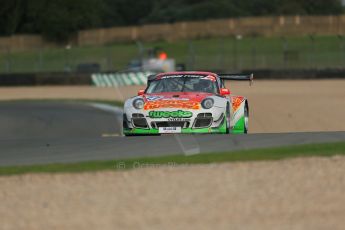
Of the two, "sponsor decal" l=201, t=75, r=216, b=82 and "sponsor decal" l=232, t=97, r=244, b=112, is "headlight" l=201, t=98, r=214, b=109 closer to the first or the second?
"sponsor decal" l=232, t=97, r=244, b=112

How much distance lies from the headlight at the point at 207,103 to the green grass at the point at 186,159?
2.92 metres

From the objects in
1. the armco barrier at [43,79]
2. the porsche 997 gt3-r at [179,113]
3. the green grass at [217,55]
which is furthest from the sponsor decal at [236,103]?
the green grass at [217,55]

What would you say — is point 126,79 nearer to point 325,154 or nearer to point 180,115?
point 180,115

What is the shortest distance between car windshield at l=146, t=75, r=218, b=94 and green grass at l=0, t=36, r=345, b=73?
35.9 meters

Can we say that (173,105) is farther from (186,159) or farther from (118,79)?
(118,79)

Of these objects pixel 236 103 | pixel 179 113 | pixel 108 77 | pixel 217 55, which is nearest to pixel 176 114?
pixel 179 113

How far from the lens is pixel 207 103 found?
48.6 feet

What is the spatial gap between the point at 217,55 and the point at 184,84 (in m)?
48.7

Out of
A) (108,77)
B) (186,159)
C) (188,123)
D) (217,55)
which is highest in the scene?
(186,159)

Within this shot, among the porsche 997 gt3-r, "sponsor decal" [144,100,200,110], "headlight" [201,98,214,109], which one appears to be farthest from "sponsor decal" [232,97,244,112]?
"sponsor decal" [144,100,200,110]

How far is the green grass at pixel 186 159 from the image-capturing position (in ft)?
35.6

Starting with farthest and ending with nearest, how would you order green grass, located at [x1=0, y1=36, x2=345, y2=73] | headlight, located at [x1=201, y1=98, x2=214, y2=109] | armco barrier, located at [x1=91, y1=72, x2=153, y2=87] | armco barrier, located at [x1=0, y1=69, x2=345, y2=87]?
green grass, located at [x1=0, y1=36, x2=345, y2=73]
armco barrier, located at [x1=0, y1=69, x2=345, y2=87]
armco barrier, located at [x1=91, y1=72, x2=153, y2=87]
headlight, located at [x1=201, y1=98, x2=214, y2=109]

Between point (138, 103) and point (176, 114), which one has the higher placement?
point (138, 103)

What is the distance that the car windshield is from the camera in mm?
15841
